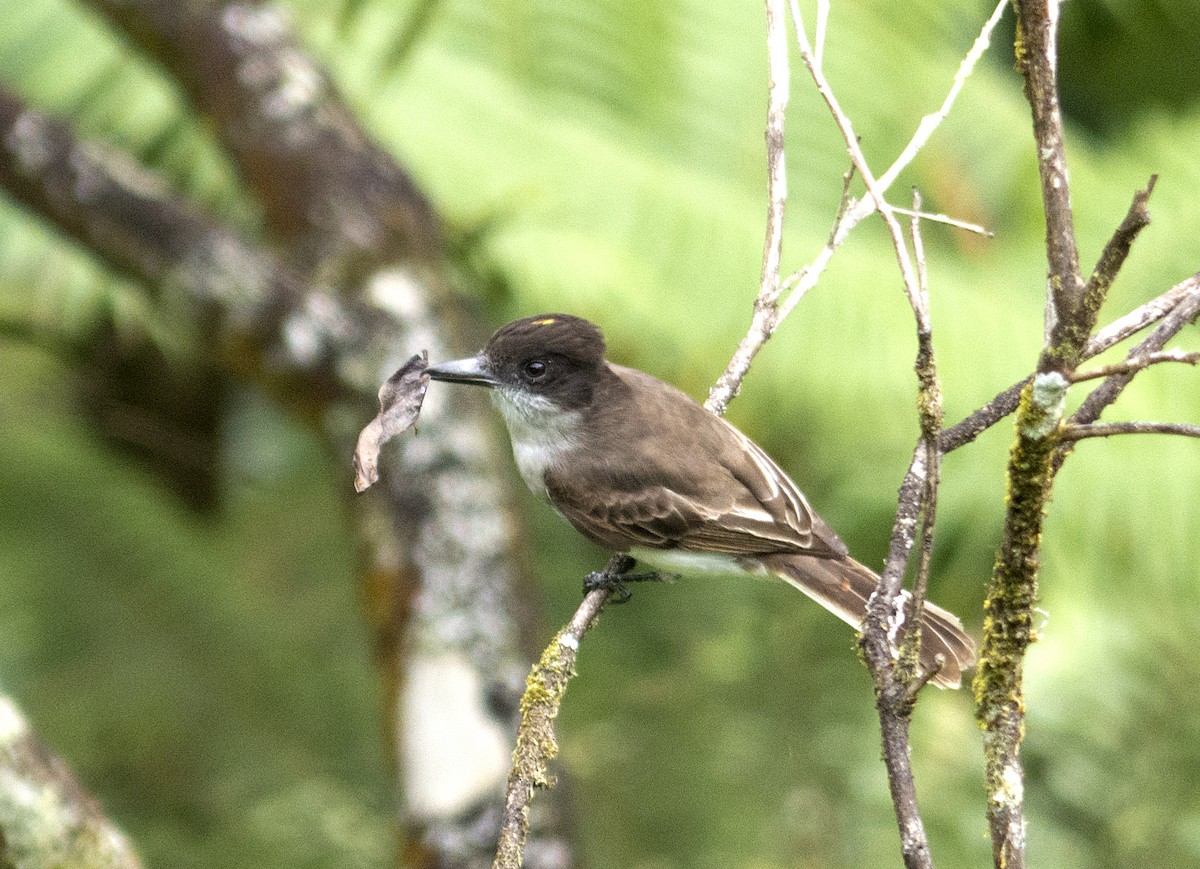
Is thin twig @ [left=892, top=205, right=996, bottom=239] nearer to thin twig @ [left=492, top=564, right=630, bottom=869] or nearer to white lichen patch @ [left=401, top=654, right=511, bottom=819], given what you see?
thin twig @ [left=492, top=564, right=630, bottom=869]

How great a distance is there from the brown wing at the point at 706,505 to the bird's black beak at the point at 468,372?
27 cm

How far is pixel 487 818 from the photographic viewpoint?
2.56 meters

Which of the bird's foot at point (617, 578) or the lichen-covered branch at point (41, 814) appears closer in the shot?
the lichen-covered branch at point (41, 814)

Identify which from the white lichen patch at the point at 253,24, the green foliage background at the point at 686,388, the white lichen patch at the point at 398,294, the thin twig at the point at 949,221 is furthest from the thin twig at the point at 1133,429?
the white lichen patch at the point at 253,24

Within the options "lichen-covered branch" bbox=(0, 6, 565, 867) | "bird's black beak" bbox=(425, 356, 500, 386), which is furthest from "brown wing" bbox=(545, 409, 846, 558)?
"lichen-covered branch" bbox=(0, 6, 565, 867)

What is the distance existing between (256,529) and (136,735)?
3.14 feet

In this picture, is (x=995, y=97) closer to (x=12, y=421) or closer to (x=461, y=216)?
(x=461, y=216)

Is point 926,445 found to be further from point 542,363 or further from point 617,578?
point 542,363

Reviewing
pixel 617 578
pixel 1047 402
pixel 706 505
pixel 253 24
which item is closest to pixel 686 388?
pixel 253 24

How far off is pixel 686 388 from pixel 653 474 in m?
1.95

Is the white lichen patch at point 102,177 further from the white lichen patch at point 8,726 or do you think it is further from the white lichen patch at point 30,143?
the white lichen patch at point 8,726

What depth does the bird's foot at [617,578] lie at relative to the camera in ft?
7.00

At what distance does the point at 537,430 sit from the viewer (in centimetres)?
254

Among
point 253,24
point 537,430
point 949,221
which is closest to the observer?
point 949,221
